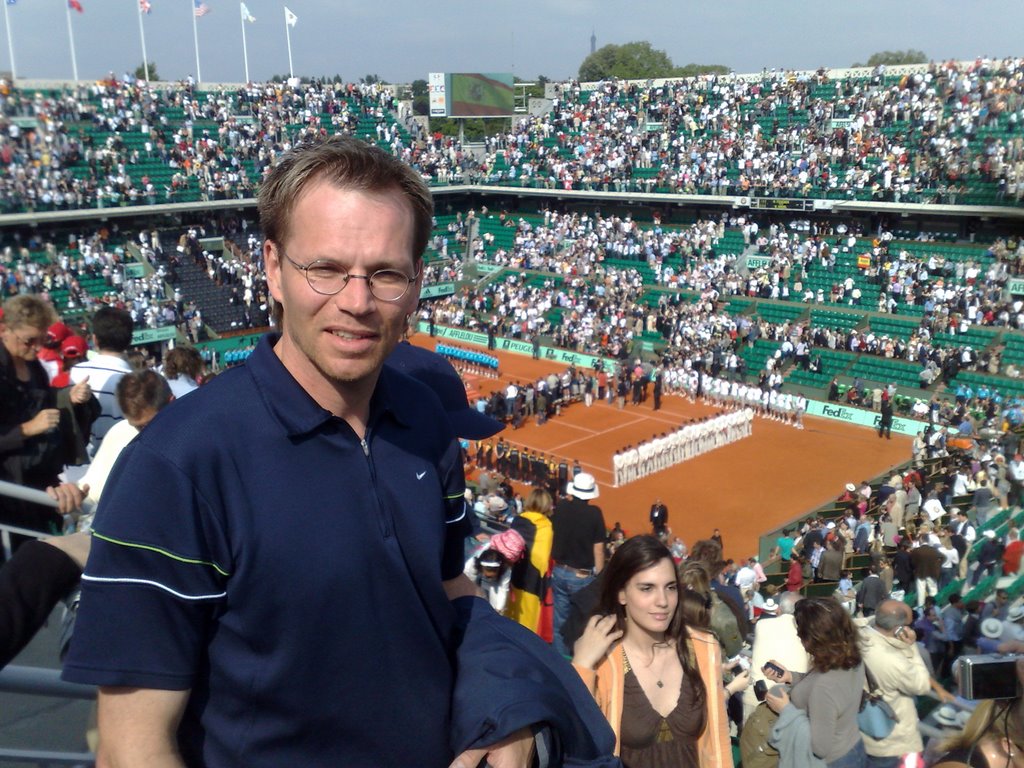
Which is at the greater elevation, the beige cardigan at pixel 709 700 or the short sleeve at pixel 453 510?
the short sleeve at pixel 453 510

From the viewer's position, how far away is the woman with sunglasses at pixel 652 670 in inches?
134

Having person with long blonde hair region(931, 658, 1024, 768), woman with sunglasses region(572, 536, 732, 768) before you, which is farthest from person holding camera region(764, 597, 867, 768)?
woman with sunglasses region(572, 536, 732, 768)

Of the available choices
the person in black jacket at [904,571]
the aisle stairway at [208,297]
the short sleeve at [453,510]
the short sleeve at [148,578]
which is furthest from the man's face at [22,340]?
the aisle stairway at [208,297]

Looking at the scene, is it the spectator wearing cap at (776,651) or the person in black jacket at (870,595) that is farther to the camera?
the person in black jacket at (870,595)

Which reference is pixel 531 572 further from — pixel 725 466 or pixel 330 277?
pixel 725 466

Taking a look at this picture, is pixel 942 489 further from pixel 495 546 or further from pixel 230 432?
pixel 230 432

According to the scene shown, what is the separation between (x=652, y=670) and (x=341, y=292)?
93.0 inches

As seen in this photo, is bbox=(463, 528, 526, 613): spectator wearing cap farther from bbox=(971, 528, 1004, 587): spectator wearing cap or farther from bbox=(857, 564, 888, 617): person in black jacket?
bbox=(971, 528, 1004, 587): spectator wearing cap

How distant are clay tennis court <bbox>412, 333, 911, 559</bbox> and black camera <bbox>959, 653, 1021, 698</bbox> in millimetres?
14448

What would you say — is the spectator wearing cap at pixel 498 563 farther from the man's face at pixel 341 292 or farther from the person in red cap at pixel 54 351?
the man's face at pixel 341 292

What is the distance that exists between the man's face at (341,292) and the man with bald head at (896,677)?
391 centimetres

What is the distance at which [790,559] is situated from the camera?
14609 mm

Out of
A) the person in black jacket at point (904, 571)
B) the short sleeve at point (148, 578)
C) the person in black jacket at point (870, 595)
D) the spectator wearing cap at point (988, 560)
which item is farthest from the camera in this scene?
the person in black jacket at point (904, 571)

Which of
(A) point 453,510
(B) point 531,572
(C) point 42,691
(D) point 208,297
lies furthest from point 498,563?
(D) point 208,297
